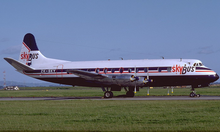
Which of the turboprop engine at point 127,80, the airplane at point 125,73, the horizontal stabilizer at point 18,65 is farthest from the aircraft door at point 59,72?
the turboprop engine at point 127,80

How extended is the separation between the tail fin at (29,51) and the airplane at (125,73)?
7.10ft

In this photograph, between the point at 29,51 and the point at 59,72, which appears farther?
the point at 29,51

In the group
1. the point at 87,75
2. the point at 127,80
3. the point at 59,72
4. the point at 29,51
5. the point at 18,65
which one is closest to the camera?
the point at 127,80

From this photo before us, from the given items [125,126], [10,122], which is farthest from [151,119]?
[10,122]

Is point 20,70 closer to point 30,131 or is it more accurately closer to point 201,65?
point 201,65

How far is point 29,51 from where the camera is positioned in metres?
45.9

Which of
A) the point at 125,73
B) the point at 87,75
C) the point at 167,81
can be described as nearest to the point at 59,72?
the point at 87,75

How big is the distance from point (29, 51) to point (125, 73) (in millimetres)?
16558

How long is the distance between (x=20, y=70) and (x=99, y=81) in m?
12.5

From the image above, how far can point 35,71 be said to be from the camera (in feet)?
142

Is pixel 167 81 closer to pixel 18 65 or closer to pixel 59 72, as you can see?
pixel 59 72

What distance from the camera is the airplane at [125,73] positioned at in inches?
1459

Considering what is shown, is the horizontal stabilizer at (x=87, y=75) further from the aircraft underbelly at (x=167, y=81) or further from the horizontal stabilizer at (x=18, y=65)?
the horizontal stabilizer at (x=18, y=65)

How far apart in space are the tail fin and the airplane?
7.10 feet
